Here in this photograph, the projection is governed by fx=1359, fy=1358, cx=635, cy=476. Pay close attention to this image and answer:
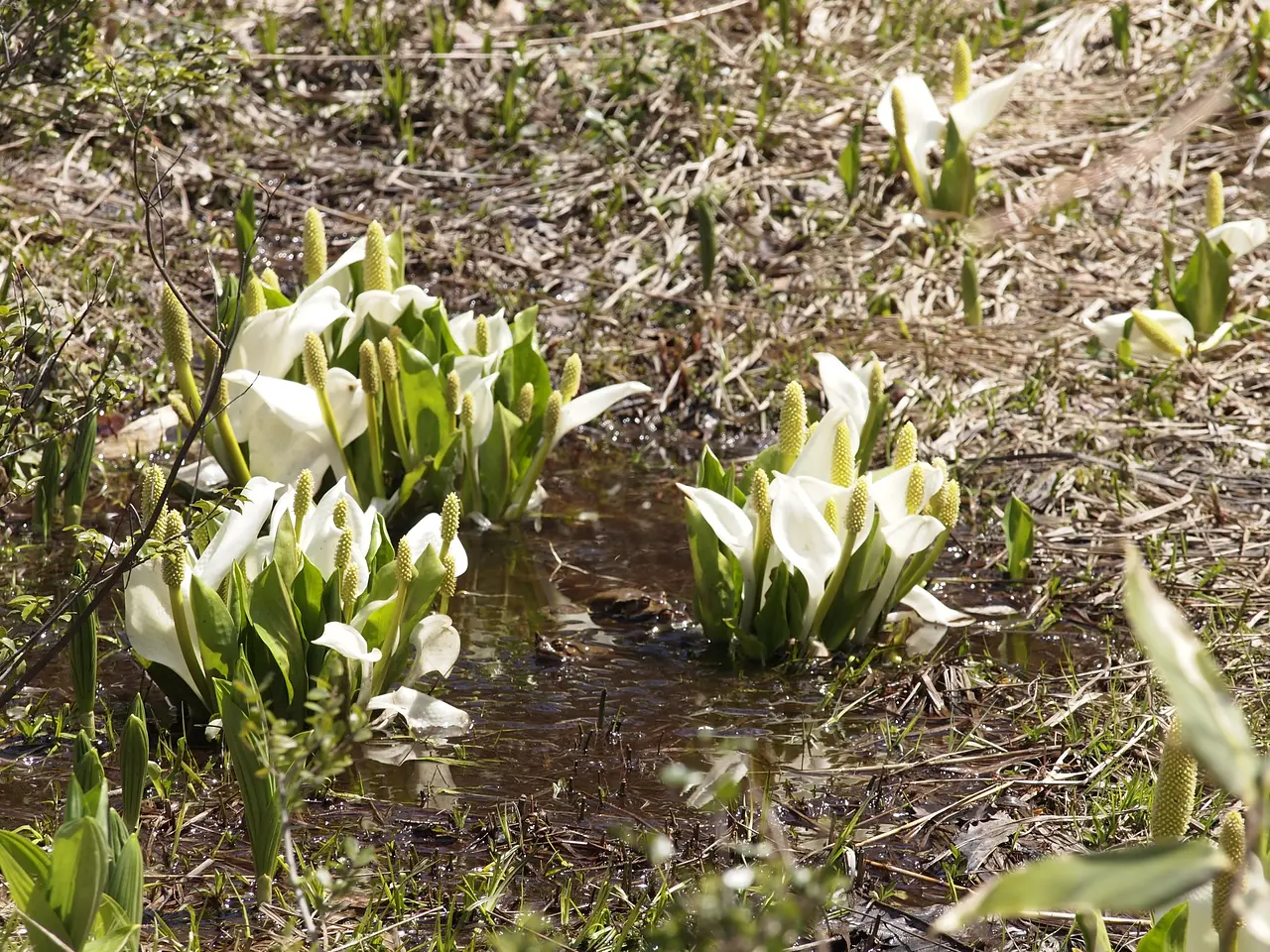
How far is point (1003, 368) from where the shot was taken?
3.83 m

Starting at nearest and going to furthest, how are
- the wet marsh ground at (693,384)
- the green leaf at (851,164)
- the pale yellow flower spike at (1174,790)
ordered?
the pale yellow flower spike at (1174,790) < the wet marsh ground at (693,384) < the green leaf at (851,164)

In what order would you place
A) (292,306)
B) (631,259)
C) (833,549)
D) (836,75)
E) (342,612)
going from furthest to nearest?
(836,75)
(631,259)
(292,306)
(833,549)
(342,612)

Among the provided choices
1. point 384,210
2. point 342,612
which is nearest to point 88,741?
point 342,612

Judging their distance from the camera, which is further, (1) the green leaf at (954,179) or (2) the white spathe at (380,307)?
(1) the green leaf at (954,179)

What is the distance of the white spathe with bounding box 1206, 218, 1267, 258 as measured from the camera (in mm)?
3566

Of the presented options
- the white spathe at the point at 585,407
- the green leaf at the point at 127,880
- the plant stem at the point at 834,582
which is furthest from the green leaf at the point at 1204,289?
the green leaf at the point at 127,880

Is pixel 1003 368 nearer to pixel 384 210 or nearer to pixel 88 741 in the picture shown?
pixel 384 210

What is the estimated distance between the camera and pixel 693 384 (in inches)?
155

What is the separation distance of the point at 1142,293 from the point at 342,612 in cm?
291

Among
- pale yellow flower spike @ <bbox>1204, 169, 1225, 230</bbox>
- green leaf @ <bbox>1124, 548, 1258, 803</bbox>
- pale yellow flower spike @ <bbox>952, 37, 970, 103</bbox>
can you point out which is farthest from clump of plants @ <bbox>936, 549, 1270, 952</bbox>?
pale yellow flower spike @ <bbox>952, 37, 970, 103</bbox>

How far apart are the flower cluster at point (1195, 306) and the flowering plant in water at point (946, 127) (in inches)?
27.0

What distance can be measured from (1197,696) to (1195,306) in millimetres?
3181

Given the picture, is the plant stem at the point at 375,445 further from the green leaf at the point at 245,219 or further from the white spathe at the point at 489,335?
the green leaf at the point at 245,219

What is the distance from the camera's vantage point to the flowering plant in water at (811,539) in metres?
2.40
